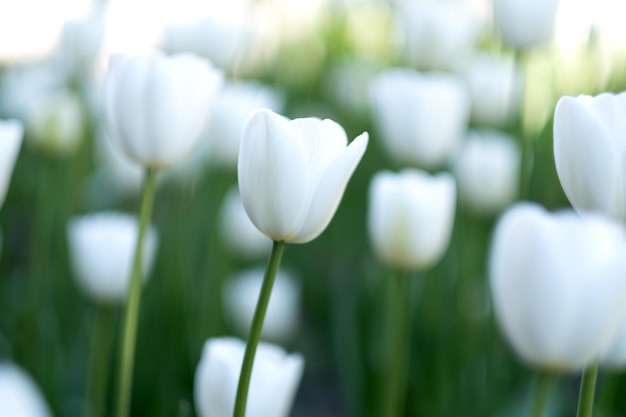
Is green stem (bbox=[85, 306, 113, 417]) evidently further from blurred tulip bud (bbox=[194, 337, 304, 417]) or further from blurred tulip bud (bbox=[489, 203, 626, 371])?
blurred tulip bud (bbox=[489, 203, 626, 371])

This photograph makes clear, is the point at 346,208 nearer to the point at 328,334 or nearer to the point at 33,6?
the point at 328,334

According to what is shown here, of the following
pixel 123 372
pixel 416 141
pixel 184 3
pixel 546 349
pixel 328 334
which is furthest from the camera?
pixel 184 3

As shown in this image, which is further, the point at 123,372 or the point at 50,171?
the point at 50,171

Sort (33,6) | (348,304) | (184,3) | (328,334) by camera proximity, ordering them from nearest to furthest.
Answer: (348,304)
(328,334)
(184,3)
(33,6)

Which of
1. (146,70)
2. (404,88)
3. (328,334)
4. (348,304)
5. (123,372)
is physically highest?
(146,70)

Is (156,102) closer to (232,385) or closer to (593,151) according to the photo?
(232,385)

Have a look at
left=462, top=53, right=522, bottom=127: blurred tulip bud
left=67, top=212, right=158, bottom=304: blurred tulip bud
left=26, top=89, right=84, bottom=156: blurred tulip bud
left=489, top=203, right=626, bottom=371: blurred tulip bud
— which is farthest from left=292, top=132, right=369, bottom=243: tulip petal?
left=462, top=53, right=522, bottom=127: blurred tulip bud

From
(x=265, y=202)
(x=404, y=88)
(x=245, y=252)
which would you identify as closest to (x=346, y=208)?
(x=245, y=252)
